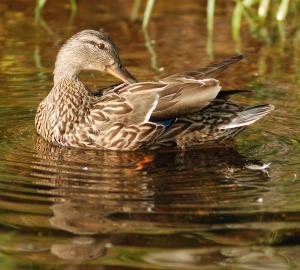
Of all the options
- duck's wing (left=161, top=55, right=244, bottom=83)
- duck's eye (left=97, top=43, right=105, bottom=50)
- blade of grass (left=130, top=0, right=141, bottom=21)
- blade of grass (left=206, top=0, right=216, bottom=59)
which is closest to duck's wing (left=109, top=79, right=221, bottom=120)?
duck's wing (left=161, top=55, right=244, bottom=83)

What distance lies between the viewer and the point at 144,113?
30.3 feet

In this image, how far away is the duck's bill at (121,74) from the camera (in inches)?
386

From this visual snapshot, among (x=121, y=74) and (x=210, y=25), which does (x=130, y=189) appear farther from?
(x=210, y=25)

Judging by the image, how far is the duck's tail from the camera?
364 inches

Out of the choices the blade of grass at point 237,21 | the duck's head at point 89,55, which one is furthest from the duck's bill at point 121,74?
the blade of grass at point 237,21

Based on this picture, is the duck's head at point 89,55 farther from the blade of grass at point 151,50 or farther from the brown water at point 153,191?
the blade of grass at point 151,50

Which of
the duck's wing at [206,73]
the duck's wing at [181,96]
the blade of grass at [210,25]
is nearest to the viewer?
the duck's wing at [181,96]

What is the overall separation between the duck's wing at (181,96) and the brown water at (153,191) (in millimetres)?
398

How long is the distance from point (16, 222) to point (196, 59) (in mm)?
5764

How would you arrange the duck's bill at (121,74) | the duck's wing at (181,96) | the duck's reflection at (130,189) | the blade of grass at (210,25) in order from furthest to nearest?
1. the blade of grass at (210,25)
2. the duck's bill at (121,74)
3. the duck's wing at (181,96)
4. the duck's reflection at (130,189)

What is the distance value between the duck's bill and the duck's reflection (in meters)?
0.91

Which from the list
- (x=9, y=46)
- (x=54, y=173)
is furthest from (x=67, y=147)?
(x=9, y=46)

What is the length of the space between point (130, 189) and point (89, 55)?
8.27ft

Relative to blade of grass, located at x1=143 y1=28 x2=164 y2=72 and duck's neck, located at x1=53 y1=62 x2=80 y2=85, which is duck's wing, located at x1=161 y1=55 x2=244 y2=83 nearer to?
duck's neck, located at x1=53 y1=62 x2=80 y2=85
